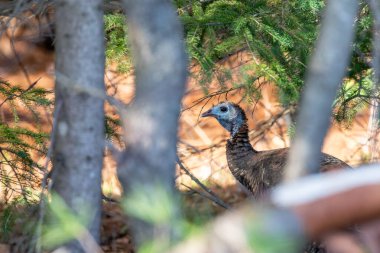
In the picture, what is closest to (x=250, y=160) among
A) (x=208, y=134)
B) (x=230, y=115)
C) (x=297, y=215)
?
(x=230, y=115)

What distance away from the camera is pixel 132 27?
2.00m

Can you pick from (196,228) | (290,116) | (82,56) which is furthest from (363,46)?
(196,228)

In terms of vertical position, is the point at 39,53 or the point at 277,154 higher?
the point at 39,53

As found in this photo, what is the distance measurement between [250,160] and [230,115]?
17.3 inches

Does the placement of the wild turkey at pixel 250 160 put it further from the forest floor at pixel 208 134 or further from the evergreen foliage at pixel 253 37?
the forest floor at pixel 208 134

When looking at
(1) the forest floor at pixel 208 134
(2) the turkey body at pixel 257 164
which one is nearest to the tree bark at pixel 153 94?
(2) the turkey body at pixel 257 164

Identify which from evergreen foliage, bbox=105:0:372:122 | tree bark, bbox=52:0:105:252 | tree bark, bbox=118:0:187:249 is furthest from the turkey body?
tree bark, bbox=118:0:187:249

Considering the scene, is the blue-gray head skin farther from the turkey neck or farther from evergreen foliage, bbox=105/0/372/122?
evergreen foliage, bbox=105/0/372/122

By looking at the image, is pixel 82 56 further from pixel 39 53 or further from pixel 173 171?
pixel 39 53

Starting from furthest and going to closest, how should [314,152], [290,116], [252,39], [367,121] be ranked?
[367,121], [290,116], [252,39], [314,152]

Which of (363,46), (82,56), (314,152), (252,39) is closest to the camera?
(314,152)

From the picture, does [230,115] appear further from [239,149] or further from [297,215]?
[297,215]

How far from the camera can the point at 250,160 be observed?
548 centimetres

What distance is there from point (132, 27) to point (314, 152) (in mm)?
603
